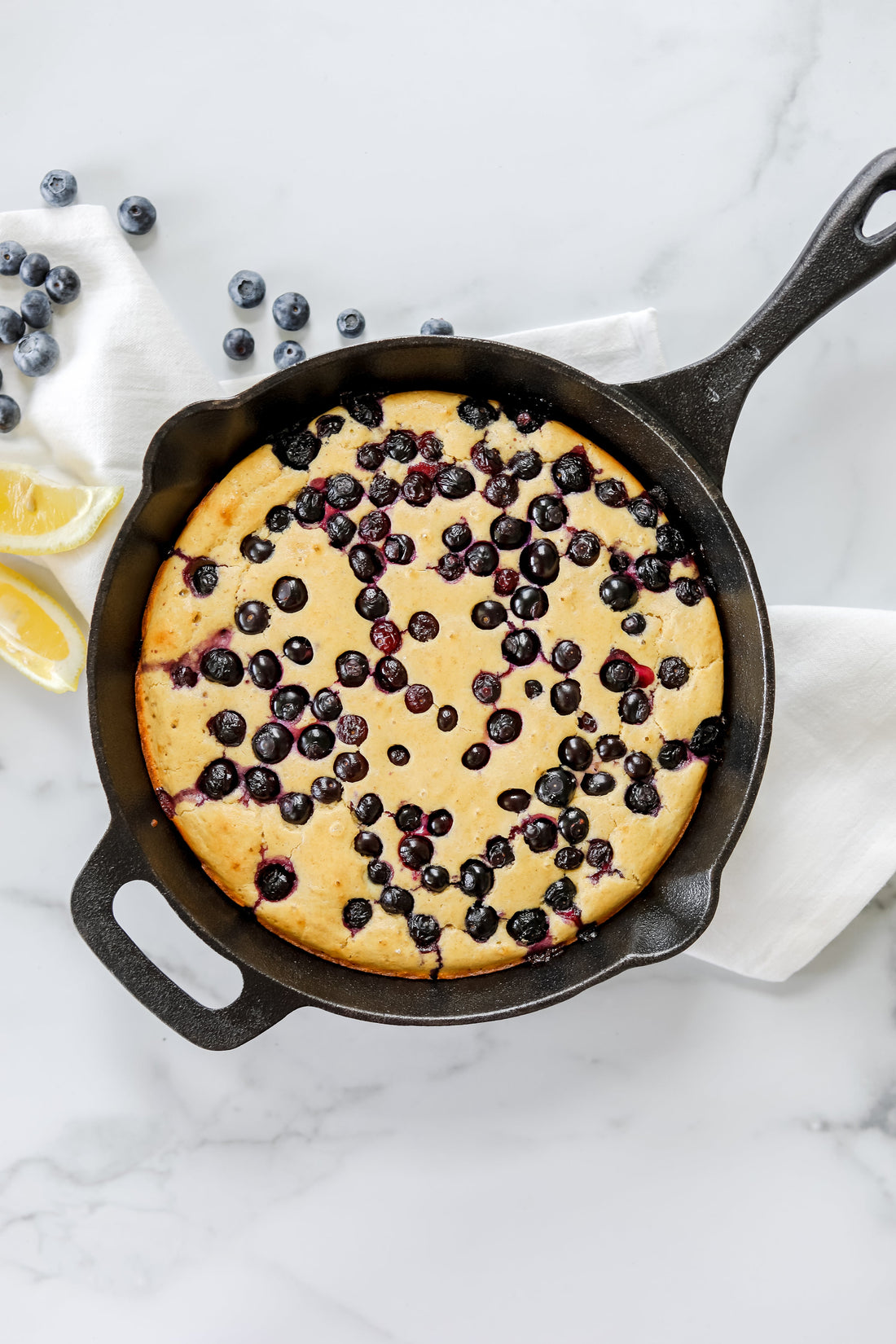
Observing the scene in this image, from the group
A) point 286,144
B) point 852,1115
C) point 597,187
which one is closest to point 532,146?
point 597,187

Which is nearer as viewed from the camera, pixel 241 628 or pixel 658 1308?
pixel 241 628

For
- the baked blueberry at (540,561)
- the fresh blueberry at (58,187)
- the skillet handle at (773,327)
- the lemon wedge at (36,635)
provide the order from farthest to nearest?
the fresh blueberry at (58,187) < the lemon wedge at (36,635) < the baked blueberry at (540,561) < the skillet handle at (773,327)

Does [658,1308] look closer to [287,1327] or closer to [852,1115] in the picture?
[852,1115]

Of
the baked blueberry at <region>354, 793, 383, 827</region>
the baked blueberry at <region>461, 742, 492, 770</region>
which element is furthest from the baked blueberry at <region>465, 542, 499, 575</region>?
the baked blueberry at <region>354, 793, 383, 827</region>

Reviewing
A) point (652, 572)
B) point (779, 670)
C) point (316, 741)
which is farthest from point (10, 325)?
point (779, 670)

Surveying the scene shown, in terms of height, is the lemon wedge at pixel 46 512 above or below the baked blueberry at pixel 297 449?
below

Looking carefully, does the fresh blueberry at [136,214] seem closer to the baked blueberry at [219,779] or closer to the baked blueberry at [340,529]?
the baked blueberry at [340,529]

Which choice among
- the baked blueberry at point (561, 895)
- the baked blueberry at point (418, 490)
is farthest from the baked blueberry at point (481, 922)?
the baked blueberry at point (418, 490)
